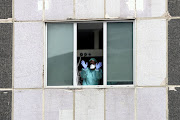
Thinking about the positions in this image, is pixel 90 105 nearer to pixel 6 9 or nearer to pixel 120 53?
pixel 120 53

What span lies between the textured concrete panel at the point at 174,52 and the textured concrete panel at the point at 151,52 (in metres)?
0.14

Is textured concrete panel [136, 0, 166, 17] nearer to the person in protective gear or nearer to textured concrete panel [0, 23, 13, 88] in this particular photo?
the person in protective gear

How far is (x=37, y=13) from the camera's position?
442 inches

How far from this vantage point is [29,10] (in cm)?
1125

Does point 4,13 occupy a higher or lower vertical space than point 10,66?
higher

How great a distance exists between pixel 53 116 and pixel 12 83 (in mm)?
1455

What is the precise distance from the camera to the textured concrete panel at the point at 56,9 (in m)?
11.2

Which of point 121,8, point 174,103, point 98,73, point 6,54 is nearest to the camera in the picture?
point 174,103

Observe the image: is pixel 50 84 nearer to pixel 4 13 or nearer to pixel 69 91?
pixel 69 91

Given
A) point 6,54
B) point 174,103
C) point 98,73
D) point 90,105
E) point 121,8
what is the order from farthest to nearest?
point 98,73 < point 6,54 < point 121,8 < point 90,105 < point 174,103

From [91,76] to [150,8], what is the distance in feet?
8.14

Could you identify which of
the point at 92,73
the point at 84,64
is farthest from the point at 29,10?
the point at 92,73

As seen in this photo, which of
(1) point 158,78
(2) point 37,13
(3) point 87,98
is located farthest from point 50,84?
(1) point 158,78

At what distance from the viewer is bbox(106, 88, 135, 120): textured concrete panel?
10891 millimetres
